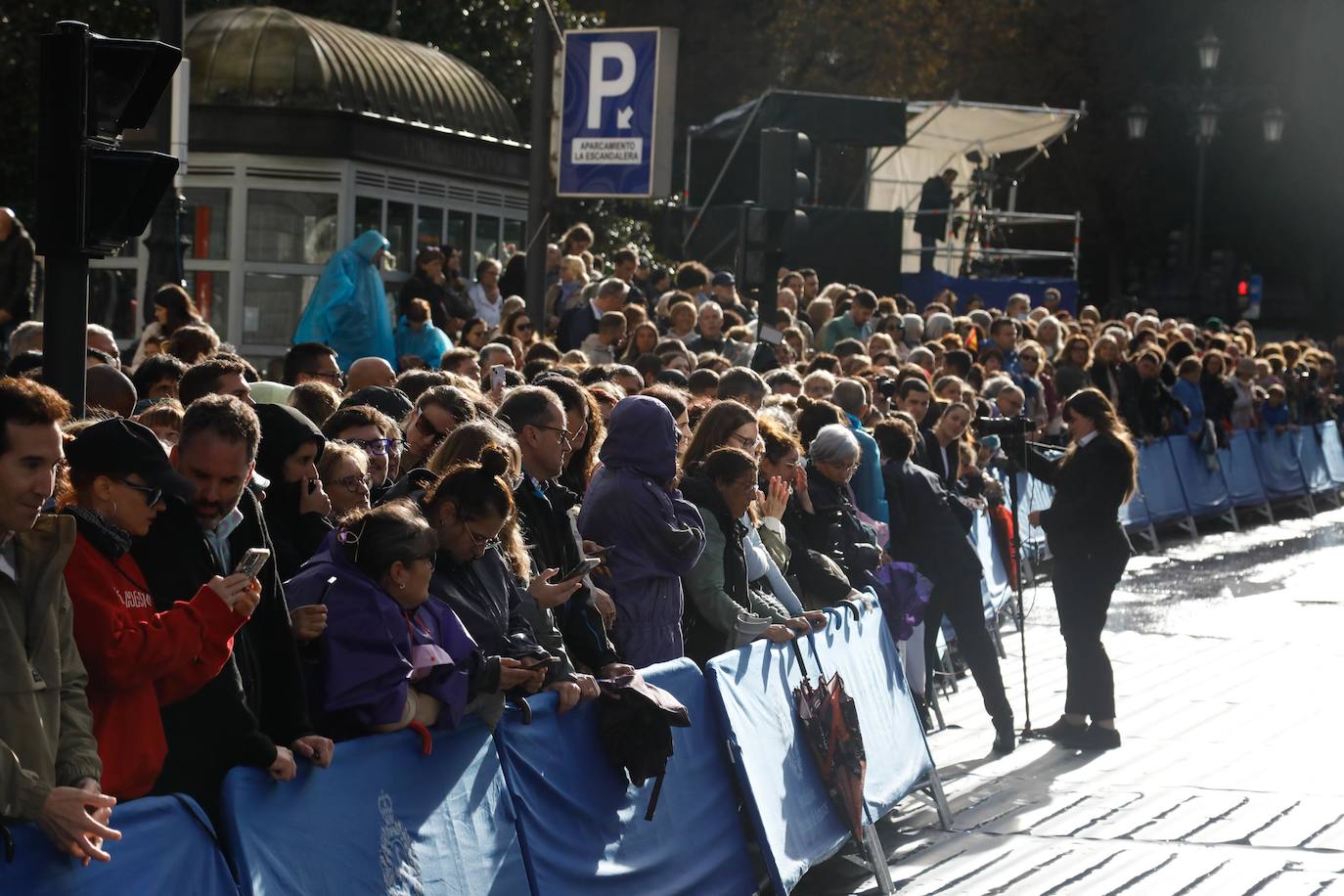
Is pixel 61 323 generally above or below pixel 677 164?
below

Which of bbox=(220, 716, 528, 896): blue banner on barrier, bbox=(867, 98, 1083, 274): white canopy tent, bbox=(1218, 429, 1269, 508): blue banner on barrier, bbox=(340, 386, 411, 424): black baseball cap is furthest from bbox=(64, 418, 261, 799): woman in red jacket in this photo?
bbox=(867, 98, 1083, 274): white canopy tent

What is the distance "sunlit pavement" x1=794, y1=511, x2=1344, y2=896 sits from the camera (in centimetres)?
856

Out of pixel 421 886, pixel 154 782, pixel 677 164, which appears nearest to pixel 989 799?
pixel 421 886

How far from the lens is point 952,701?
12.7m

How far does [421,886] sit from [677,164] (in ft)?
116

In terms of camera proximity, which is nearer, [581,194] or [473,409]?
[473,409]

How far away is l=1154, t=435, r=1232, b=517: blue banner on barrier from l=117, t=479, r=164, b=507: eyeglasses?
18348 millimetres

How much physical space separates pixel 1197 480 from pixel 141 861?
19343 mm

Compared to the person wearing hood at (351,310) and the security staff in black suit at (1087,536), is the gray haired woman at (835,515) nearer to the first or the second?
the security staff in black suit at (1087,536)

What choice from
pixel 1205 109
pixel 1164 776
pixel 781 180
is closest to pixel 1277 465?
pixel 781 180

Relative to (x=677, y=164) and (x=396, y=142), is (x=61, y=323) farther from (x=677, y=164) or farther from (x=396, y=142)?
(x=677, y=164)

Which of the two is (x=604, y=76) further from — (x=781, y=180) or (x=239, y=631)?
(x=239, y=631)

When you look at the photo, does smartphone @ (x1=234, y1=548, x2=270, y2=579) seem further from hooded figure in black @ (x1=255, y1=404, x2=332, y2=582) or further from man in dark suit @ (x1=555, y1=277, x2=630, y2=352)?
man in dark suit @ (x1=555, y1=277, x2=630, y2=352)

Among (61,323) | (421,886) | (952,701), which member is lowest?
(952,701)
